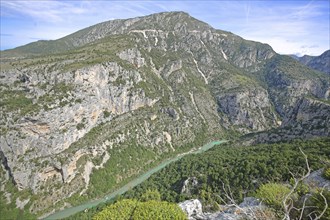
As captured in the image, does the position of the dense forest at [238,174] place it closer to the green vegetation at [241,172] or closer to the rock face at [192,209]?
the green vegetation at [241,172]

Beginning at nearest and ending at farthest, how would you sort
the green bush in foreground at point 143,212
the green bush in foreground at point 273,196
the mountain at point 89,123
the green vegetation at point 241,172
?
the green bush in foreground at point 273,196, the green bush in foreground at point 143,212, the green vegetation at point 241,172, the mountain at point 89,123

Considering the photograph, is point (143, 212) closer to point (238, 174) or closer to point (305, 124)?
point (238, 174)

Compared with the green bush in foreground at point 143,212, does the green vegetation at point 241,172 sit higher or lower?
lower

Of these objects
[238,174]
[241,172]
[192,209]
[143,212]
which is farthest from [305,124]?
[143,212]

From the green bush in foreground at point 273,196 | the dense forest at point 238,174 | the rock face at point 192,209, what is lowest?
the dense forest at point 238,174

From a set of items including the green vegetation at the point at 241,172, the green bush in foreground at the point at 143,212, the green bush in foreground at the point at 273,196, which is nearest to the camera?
the green bush in foreground at the point at 273,196

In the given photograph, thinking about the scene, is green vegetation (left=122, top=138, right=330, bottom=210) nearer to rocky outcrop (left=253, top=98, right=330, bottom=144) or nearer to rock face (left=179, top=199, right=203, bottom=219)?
rocky outcrop (left=253, top=98, right=330, bottom=144)

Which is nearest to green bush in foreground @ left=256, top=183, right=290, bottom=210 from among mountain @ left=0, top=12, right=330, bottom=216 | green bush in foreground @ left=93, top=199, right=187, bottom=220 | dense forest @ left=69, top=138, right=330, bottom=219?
green bush in foreground @ left=93, top=199, right=187, bottom=220

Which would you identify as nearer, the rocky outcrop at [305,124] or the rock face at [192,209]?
the rock face at [192,209]

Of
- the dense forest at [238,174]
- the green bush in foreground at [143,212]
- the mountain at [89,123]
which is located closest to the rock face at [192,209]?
the green bush in foreground at [143,212]
